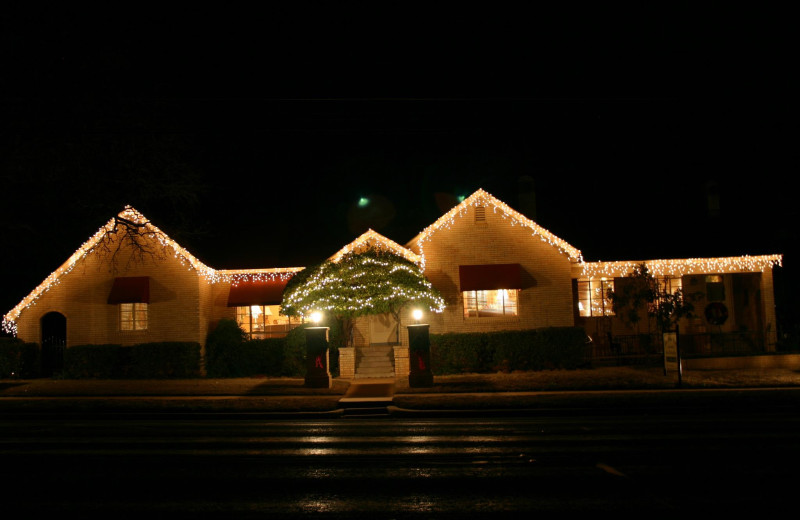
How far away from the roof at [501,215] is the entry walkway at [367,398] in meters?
5.20

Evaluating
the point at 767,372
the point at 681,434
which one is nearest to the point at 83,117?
the point at 681,434

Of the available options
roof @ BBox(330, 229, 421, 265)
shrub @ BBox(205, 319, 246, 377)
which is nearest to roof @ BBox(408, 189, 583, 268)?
roof @ BBox(330, 229, 421, 265)

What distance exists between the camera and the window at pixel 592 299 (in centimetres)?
2405

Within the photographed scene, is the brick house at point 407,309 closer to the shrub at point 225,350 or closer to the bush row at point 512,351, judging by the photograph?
the shrub at point 225,350

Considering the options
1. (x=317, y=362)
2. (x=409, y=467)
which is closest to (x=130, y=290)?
(x=317, y=362)

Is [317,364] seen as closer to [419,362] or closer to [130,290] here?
[419,362]

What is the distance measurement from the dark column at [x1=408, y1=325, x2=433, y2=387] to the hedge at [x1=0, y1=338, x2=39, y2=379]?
13.3 metres

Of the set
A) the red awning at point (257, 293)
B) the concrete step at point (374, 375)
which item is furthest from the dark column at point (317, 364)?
the red awning at point (257, 293)

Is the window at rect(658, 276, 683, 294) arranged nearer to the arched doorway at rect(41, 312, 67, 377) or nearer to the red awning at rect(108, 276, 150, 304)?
the red awning at rect(108, 276, 150, 304)

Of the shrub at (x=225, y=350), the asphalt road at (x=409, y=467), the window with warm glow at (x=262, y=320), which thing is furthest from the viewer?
the window with warm glow at (x=262, y=320)

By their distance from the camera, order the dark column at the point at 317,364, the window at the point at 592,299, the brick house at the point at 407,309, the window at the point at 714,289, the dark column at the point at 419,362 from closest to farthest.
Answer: the dark column at the point at 419,362 → the dark column at the point at 317,364 → the brick house at the point at 407,309 → the window at the point at 592,299 → the window at the point at 714,289

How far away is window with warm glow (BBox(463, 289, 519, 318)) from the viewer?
21.8m

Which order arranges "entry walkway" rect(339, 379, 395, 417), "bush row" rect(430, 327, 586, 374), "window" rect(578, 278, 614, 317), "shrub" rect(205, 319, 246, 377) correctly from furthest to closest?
"window" rect(578, 278, 614, 317) → "shrub" rect(205, 319, 246, 377) → "bush row" rect(430, 327, 586, 374) → "entry walkway" rect(339, 379, 395, 417)

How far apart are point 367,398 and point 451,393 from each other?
2299mm
